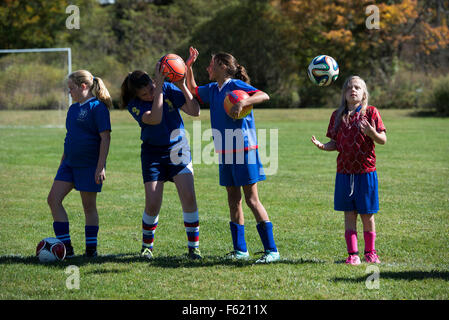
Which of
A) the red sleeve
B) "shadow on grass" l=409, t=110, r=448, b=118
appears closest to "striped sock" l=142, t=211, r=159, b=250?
the red sleeve

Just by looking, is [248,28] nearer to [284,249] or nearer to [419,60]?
[419,60]

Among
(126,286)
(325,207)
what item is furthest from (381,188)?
(126,286)

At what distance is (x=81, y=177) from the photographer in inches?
219

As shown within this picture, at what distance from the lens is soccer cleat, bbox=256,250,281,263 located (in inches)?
210

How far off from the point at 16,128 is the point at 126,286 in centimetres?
2144

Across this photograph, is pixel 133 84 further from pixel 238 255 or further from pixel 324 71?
pixel 324 71

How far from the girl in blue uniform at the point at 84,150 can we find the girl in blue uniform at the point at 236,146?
37.4 inches

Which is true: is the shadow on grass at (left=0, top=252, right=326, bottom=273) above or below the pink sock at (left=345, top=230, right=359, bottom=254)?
below

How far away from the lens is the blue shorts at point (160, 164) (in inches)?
215

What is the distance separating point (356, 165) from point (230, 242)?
1.83 m

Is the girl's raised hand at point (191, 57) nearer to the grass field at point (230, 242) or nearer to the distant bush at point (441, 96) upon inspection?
the grass field at point (230, 242)

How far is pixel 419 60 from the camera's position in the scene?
41.6 meters

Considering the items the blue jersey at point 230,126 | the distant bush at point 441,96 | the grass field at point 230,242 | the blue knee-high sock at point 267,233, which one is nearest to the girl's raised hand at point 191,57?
the blue jersey at point 230,126

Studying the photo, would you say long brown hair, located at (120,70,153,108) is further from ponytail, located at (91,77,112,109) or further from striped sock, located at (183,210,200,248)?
striped sock, located at (183,210,200,248)
